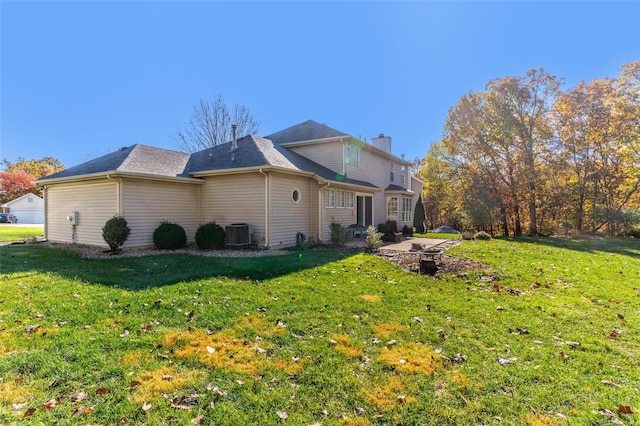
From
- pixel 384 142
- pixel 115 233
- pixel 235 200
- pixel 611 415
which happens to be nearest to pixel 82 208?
pixel 115 233

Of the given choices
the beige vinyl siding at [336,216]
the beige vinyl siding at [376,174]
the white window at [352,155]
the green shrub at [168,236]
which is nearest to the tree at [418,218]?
the beige vinyl siding at [376,174]

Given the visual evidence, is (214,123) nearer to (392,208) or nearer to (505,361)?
(392,208)

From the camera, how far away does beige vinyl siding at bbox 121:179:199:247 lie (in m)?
11.1

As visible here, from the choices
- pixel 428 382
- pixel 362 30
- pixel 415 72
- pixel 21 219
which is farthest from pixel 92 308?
pixel 21 219

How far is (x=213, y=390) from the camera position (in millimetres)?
2859

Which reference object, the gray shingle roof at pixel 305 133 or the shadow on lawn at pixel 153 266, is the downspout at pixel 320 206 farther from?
the gray shingle roof at pixel 305 133

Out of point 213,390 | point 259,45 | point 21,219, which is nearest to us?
point 213,390

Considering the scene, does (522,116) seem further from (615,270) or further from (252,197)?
(252,197)

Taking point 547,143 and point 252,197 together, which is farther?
point 547,143

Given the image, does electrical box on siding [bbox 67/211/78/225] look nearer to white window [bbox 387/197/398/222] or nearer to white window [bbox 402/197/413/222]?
white window [bbox 387/197/398/222]

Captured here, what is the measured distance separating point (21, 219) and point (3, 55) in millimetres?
38125

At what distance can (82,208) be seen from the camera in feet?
41.1

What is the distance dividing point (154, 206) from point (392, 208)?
13.8 meters

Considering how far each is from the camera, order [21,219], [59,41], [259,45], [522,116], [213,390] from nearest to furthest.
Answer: [213,390]
[59,41]
[259,45]
[522,116]
[21,219]
